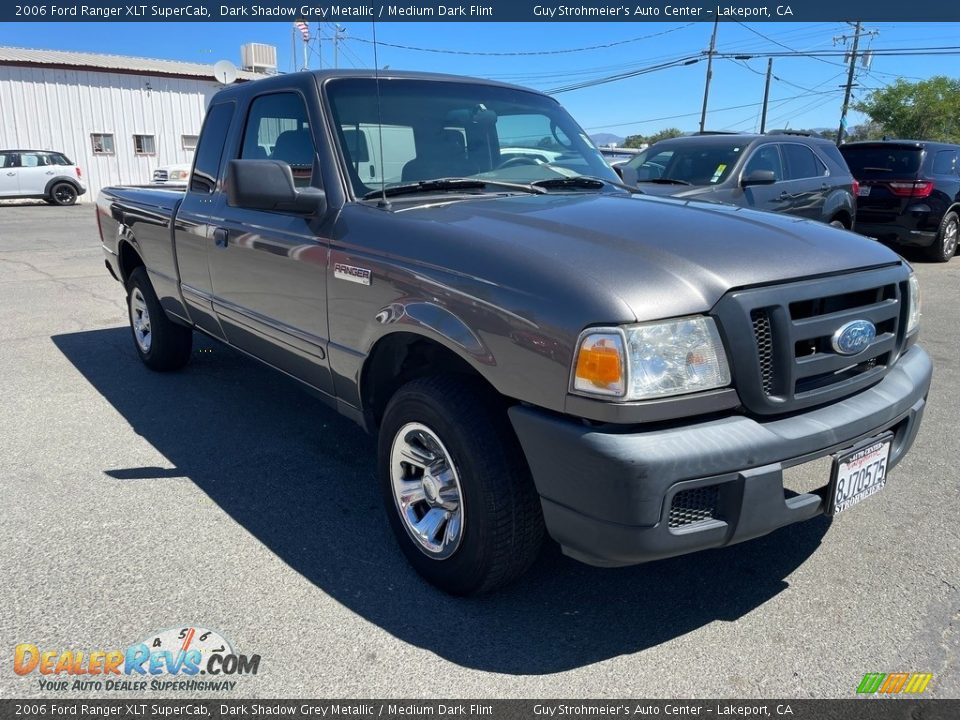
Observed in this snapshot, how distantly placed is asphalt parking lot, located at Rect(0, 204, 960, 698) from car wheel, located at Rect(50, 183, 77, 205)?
2285 cm

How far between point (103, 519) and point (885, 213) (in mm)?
11137

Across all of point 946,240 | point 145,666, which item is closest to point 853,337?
point 145,666

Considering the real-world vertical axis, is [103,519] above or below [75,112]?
below

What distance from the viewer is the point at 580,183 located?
11.9 ft

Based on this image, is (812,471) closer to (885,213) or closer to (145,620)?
A: (145,620)

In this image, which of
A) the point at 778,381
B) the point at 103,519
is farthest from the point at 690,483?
the point at 103,519

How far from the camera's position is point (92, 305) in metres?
7.98

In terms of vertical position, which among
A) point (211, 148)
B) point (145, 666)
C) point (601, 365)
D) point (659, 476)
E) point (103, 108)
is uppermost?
point (103, 108)

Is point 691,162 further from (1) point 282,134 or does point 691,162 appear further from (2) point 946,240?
(1) point 282,134

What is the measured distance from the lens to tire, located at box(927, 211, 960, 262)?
11023 millimetres

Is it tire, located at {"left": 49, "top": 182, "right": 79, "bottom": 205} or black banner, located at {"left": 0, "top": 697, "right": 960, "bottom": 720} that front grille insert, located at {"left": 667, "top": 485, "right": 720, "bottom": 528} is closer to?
black banner, located at {"left": 0, "top": 697, "right": 960, "bottom": 720}

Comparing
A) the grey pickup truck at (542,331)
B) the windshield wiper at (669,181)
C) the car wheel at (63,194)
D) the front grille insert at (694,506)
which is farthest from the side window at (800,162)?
the car wheel at (63,194)

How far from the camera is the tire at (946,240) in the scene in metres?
11.0

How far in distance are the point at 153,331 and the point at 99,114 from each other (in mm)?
26561
